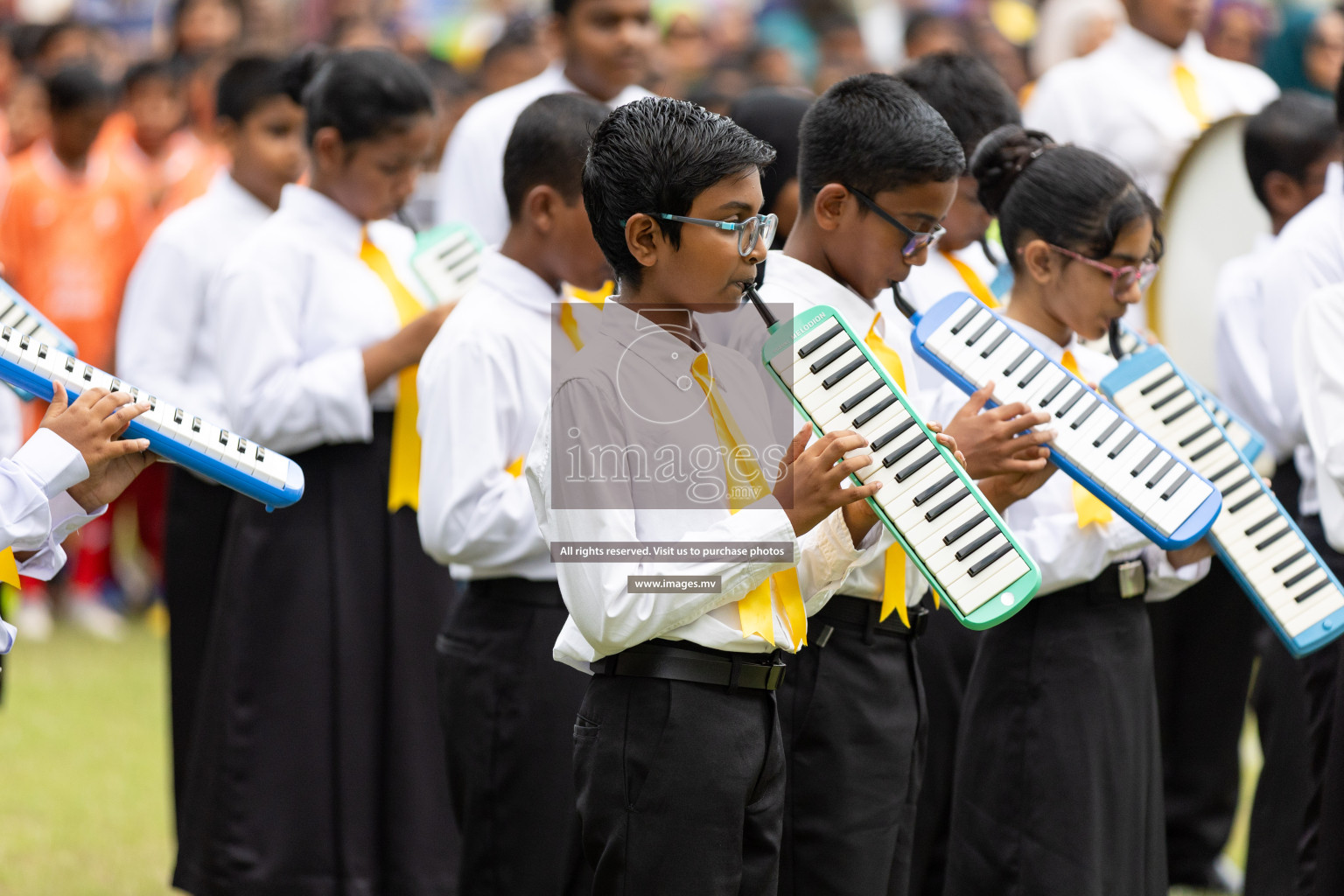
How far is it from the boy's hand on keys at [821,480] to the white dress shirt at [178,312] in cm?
247

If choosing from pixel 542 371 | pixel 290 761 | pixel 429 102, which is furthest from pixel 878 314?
pixel 290 761

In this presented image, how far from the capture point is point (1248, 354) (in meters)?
4.62

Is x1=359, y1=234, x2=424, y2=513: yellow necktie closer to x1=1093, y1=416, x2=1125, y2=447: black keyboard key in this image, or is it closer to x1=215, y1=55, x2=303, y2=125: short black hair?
x1=215, y1=55, x2=303, y2=125: short black hair

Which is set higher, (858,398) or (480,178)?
(858,398)

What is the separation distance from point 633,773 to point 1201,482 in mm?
1147

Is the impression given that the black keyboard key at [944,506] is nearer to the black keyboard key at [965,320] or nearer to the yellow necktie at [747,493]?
the yellow necktie at [747,493]

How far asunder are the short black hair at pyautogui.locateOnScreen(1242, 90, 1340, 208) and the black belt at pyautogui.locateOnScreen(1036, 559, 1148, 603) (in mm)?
1930

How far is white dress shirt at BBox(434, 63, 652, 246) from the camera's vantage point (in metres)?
5.38

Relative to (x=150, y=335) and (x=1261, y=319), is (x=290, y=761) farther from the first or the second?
(x=1261, y=319)

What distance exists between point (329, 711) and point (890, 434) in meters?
1.94

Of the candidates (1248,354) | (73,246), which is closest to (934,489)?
(1248,354)

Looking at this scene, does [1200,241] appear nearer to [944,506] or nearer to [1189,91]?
[1189,91]

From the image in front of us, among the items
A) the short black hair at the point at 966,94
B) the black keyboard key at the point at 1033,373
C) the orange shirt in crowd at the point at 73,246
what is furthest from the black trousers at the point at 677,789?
the orange shirt in crowd at the point at 73,246

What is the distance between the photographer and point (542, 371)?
3496 millimetres
